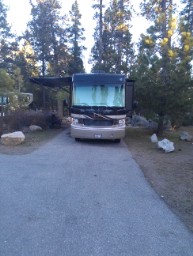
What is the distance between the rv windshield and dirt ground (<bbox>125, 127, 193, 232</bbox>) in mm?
Answer: 2053

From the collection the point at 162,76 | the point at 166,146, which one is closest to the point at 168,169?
the point at 166,146

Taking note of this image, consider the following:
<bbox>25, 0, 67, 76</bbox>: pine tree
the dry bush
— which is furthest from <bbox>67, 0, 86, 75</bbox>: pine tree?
the dry bush

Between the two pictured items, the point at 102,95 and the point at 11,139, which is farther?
the point at 102,95

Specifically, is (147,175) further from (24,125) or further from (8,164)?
(24,125)

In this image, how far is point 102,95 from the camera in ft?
43.0

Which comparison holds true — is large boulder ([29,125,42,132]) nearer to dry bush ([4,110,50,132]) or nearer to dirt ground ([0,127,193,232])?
dry bush ([4,110,50,132])

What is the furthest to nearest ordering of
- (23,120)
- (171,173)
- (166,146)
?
(23,120)
(166,146)
(171,173)

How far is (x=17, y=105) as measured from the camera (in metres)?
17.0

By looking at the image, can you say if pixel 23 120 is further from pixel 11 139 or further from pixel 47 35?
pixel 47 35

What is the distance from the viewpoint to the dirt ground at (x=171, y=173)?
18.4ft

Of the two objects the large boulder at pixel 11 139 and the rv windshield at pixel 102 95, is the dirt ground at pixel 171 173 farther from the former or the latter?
the large boulder at pixel 11 139

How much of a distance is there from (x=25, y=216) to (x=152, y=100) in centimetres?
1142

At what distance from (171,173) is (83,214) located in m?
3.87

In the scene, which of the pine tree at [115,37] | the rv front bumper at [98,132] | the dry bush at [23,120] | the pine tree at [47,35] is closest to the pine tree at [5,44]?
the pine tree at [47,35]
